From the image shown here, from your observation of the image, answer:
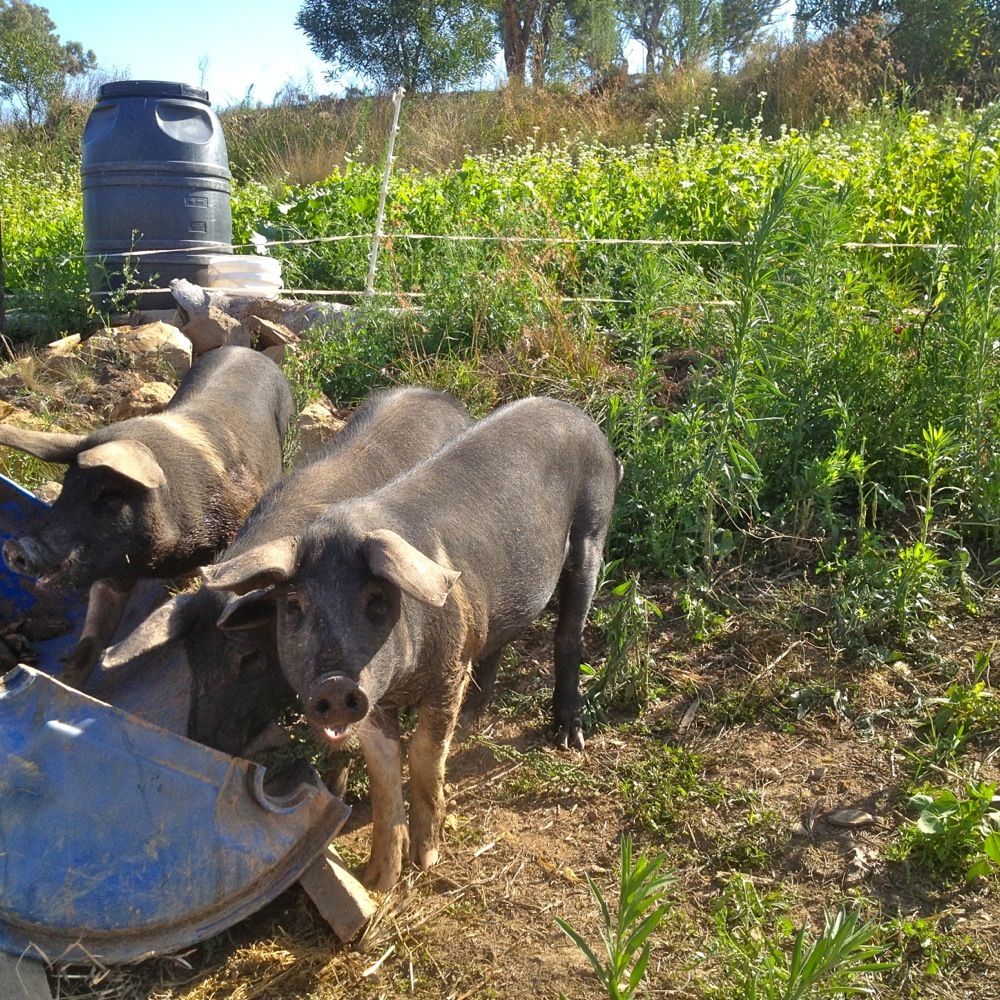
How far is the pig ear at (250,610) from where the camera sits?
2934 millimetres

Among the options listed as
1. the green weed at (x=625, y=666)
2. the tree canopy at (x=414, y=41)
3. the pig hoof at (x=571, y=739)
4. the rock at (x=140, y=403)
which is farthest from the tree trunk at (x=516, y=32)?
the pig hoof at (x=571, y=739)

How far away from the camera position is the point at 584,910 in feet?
9.95

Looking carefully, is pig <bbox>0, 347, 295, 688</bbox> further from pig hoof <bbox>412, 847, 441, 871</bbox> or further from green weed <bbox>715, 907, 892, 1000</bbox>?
green weed <bbox>715, 907, 892, 1000</bbox>

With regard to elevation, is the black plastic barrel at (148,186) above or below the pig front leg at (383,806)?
above

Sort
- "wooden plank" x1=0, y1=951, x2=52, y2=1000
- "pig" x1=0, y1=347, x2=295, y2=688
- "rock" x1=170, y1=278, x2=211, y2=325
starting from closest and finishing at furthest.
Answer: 1. "wooden plank" x1=0, y1=951, x2=52, y2=1000
2. "pig" x1=0, y1=347, x2=295, y2=688
3. "rock" x1=170, y1=278, x2=211, y2=325

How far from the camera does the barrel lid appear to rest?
7410mm

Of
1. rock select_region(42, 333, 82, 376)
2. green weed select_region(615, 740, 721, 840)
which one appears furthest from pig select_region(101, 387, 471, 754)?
rock select_region(42, 333, 82, 376)

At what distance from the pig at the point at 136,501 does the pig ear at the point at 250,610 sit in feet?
3.31

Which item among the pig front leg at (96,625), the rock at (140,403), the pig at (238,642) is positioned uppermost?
the rock at (140,403)

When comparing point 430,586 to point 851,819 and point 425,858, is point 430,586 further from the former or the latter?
point 851,819

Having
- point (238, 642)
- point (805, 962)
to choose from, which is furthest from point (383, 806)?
point (805, 962)

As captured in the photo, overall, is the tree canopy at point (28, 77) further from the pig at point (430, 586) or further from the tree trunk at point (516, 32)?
the pig at point (430, 586)

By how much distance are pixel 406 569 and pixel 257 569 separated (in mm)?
386

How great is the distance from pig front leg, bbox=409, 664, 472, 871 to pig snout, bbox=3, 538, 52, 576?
156 centimetres
